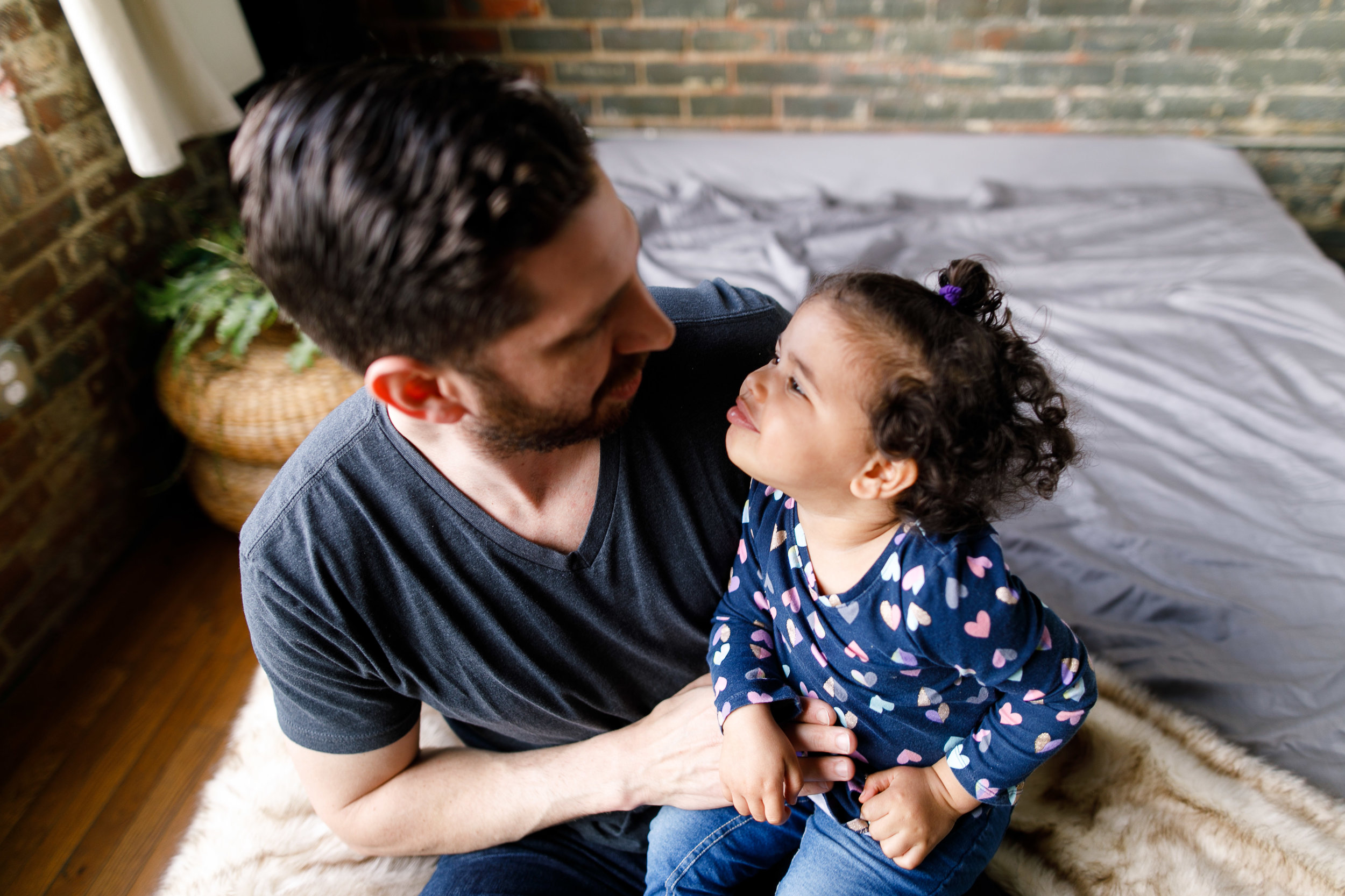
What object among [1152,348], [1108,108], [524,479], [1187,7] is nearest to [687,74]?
[1108,108]

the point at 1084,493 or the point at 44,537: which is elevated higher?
the point at 1084,493

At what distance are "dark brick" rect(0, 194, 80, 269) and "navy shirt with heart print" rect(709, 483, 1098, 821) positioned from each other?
1762 millimetres

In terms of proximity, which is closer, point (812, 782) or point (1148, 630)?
point (812, 782)

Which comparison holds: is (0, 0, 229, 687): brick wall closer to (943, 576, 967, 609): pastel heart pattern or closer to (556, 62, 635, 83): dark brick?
(556, 62, 635, 83): dark brick

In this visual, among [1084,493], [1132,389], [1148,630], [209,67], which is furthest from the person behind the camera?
[209,67]

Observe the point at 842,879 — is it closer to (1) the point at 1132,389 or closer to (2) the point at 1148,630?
(2) the point at 1148,630

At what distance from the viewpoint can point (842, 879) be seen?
979mm

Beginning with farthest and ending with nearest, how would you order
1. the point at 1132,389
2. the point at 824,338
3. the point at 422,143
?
the point at 1132,389, the point at 824,338, the point at 422,143

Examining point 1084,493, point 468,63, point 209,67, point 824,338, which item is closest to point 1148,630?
point 1084,493

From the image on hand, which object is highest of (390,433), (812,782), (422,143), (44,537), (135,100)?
(422,143)

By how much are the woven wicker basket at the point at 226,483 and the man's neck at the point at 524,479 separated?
1.33m

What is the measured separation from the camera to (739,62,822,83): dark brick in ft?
9.07

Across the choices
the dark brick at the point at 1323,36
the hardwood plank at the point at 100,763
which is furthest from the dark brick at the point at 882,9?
the hardwood plank at the point at 100,763

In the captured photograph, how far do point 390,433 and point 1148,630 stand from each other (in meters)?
1.17
